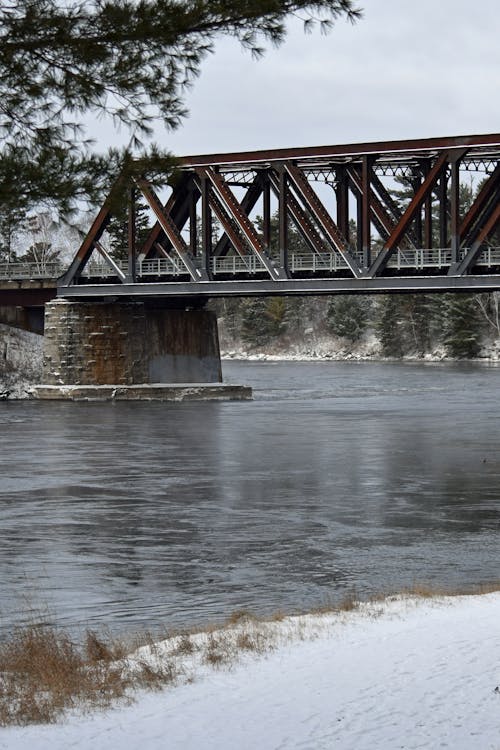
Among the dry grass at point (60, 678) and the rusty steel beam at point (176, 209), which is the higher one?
the rusty steel beam at point (176, 209)

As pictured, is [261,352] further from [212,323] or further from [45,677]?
[45,677]

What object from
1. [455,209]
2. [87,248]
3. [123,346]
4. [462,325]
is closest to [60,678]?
[455,209]

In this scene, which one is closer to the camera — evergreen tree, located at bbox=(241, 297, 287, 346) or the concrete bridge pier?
the concrete bridge pier

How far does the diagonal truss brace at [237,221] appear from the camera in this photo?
6362 cm

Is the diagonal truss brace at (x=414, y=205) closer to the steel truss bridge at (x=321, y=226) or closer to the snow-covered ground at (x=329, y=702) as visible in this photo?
the steel truss bridge at (x=321, y=226)

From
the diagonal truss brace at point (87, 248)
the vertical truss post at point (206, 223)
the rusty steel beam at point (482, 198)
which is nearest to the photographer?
the rusty steel beam at point (482, 198)

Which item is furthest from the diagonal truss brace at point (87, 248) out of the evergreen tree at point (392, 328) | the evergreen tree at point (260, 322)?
the evergreen tree at point (260, 322)

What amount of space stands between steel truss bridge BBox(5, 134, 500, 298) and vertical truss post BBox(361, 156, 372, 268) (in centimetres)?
6

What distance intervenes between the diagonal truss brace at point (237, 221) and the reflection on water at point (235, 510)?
9.42 m

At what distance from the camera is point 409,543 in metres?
23.7

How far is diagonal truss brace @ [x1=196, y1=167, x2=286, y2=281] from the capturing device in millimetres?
63625

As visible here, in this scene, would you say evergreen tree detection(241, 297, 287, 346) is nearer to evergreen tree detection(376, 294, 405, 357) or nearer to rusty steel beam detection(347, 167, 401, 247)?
evergreen tree detection(376, 294, 405, 357)

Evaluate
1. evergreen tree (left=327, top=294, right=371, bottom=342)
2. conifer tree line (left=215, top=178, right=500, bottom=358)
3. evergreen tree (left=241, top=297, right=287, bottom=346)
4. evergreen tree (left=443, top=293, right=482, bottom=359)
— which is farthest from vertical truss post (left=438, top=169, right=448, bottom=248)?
evergreen tree (left=241, top=297, right=287, bottom=346)

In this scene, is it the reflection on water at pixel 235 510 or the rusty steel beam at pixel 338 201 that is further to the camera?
the rusty steel beam at pixel 338 201
